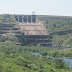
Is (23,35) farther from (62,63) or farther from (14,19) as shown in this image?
(62,63)

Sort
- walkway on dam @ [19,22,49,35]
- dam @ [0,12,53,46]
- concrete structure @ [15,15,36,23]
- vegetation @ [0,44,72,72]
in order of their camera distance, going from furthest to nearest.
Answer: concrete structure @ [15,15,36,23]
walkway on dam @ [19,22,49,35]
dam @ [0,12,53,46]
vegetation @ [0,44,72,72]

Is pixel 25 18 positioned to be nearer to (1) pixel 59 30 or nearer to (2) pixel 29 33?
(1) pixel 59 30

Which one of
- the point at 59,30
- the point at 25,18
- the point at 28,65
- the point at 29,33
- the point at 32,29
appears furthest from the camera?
the point at 25,18

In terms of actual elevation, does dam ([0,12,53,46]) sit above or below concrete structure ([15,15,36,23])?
below

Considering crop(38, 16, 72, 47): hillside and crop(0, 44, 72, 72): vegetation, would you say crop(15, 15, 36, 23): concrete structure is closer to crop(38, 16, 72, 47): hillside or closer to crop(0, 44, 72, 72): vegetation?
crop(38, 16, 72, 47): hillside

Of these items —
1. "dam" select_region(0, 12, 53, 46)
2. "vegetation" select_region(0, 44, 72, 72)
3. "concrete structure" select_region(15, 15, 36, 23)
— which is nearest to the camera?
"vegetation" select_region(0, 44, 72, 72)

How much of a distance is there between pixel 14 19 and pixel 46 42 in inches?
1438

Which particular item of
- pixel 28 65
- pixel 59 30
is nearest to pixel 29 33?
pixel 59 30

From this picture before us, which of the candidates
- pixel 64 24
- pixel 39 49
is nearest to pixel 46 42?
pixel 39 49

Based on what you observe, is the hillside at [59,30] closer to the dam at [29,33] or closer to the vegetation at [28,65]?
the dam at [29,33]

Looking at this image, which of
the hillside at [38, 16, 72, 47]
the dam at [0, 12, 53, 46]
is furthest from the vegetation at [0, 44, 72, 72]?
the hillside at [38, 16, 72, 47]

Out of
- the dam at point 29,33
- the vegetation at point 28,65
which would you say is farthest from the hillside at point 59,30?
the vegetation at point 28,65

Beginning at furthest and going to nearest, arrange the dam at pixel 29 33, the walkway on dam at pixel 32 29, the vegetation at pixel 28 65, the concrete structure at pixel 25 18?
the concrete structure at pixel 25 18
the walkway on dam at pixel 32 29
the dam at pixel 29 33
the vegetation at pixel 28 65

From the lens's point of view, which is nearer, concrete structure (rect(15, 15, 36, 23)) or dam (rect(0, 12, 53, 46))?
dam (rect(0, 12, 53, 46))
